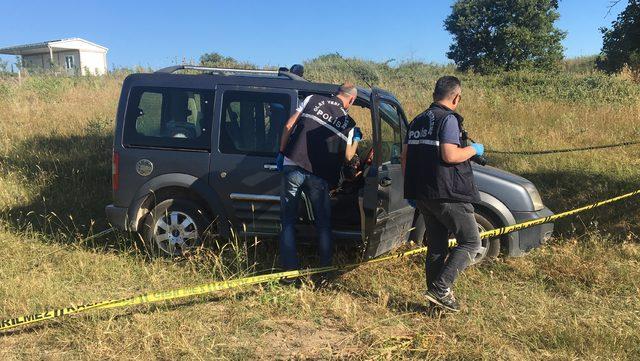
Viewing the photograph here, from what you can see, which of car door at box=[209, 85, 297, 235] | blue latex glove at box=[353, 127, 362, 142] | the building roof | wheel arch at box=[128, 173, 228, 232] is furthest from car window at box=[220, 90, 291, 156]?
the building roof

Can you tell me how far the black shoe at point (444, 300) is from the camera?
353 cm

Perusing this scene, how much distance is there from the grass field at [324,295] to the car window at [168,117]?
113 centimetres

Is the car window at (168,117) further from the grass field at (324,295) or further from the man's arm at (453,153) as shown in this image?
the man's arm at (453,153)

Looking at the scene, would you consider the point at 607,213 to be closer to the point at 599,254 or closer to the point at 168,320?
the point at 599,254

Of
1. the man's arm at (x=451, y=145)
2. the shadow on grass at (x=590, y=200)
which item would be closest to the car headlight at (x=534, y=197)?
the shadow on grass at (x=590, y=200)

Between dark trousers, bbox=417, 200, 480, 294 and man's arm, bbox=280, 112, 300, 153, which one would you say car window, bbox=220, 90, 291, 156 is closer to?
man's arm, bbox=280, 112, 300, 153

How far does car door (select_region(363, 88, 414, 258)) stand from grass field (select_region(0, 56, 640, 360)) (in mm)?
413

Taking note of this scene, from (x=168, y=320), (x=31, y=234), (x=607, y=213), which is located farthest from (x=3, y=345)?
(x=607, y=213)

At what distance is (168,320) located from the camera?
11.6ft

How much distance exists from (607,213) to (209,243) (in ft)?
15.4

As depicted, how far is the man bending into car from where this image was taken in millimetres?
3953

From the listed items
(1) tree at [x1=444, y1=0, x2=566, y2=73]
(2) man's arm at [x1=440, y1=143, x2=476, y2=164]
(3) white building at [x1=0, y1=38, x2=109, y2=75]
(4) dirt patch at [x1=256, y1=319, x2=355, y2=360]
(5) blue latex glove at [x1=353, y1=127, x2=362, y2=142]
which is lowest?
(4) dirt patch at [x1=256, y1=319, x2=355, y2=360]

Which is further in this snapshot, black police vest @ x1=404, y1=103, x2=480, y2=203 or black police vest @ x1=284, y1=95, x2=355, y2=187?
black police vest @ x1=284, y1=95, x2=355, y2=187

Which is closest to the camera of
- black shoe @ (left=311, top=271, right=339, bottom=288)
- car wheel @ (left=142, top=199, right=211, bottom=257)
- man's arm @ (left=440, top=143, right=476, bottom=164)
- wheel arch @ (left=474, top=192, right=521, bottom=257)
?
man's arm @ (left=440, top=143, right=476, bottom=164)
